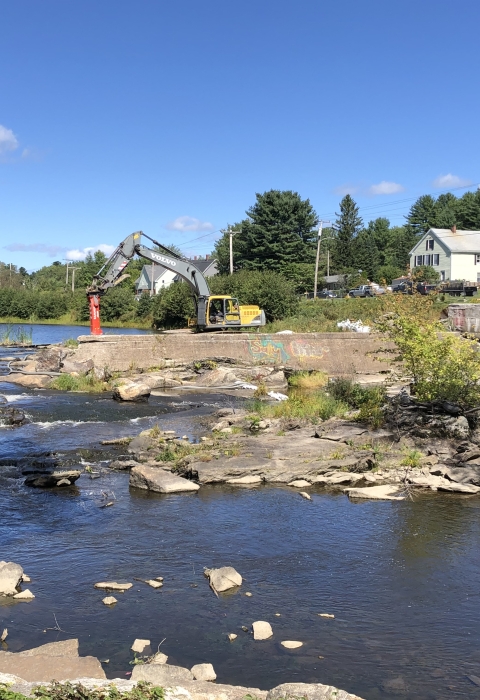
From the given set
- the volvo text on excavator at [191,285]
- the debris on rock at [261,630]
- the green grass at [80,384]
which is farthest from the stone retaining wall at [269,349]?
the debris on rock at [261,630]

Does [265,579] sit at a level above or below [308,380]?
below

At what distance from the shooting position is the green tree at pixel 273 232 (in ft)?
218

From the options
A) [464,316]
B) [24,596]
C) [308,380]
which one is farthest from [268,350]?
[24,596]

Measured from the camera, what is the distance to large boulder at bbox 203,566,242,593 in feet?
27.2

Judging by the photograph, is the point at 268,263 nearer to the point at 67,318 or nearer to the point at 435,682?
the point at 67,318

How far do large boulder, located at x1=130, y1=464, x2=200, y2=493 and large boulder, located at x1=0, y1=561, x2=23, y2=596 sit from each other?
411cm

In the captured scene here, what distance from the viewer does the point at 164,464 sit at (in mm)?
13898

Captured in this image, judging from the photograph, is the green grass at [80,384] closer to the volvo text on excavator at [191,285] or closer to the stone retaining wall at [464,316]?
the volvo text on excavator at [191,285]

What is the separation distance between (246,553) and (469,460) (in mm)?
5849

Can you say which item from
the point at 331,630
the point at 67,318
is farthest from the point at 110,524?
the point at 67,318

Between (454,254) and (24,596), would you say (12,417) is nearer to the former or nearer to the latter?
(24,596)

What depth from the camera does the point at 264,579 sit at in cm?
864

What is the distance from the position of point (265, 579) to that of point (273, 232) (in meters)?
59.6

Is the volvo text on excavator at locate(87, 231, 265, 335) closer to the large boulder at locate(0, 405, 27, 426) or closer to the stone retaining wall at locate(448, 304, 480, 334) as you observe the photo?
the stone retaining wall at locate(448, 304, 480, 334)
